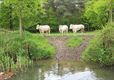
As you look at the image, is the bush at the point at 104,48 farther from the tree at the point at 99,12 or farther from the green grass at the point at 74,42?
the tree at the point at 99,12

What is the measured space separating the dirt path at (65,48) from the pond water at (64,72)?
65.0 inches

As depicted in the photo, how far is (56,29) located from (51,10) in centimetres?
265

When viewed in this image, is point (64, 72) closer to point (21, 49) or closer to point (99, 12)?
point (21, 49)

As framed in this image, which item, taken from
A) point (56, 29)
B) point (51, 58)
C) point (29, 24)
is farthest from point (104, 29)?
point (56, 29)

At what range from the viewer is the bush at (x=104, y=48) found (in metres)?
33.7

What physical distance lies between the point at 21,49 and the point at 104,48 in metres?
8.07

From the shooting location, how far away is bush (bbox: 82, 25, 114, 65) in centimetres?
3369

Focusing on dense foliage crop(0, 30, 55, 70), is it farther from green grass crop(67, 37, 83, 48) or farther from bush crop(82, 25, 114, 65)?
bush crop(82, 25, 114, 65)

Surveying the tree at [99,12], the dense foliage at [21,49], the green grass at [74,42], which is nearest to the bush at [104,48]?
the green grass at [74,42]

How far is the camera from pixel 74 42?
4022 cm

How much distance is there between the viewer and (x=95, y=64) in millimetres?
35000

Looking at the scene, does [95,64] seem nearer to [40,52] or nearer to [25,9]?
[40,52]

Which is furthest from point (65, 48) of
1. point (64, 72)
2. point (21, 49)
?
point (64, 72)

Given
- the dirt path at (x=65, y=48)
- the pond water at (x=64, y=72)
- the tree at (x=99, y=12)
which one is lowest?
the pond water at (x=64, y=72)
